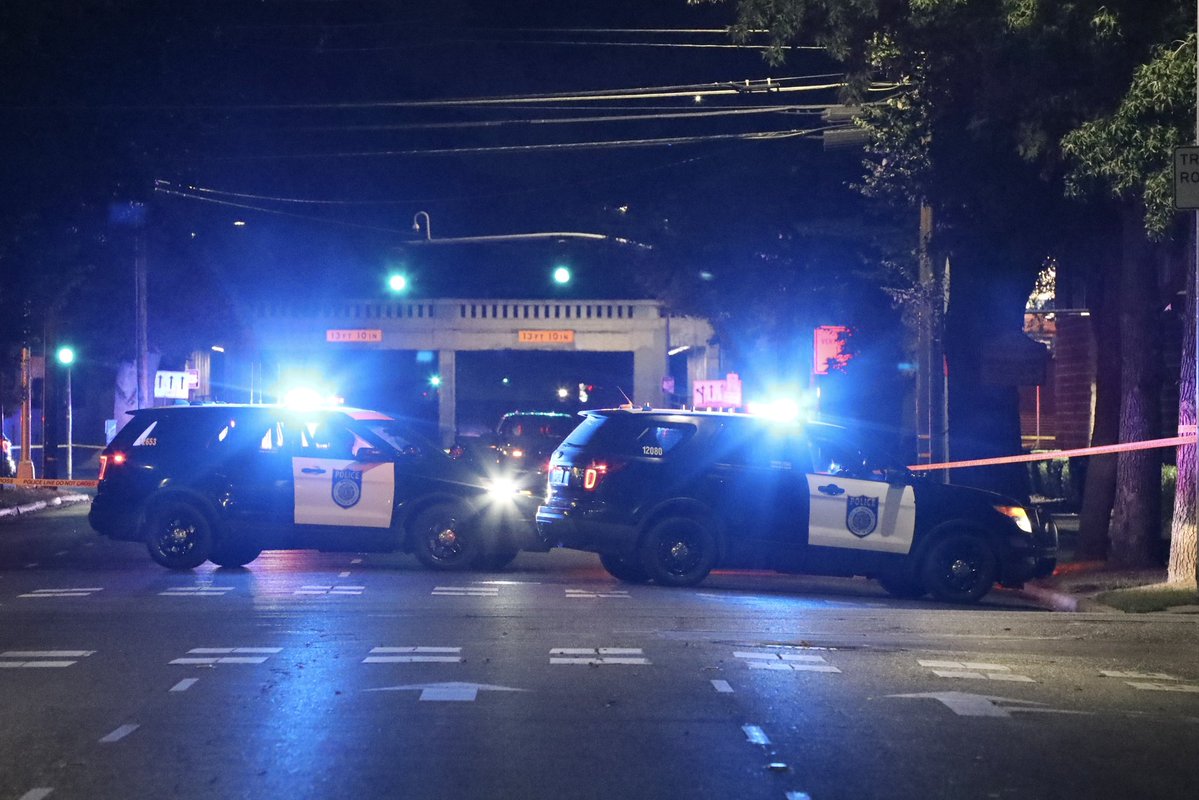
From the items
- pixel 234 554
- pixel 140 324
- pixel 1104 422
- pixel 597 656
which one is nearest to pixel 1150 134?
pixel 1104 422

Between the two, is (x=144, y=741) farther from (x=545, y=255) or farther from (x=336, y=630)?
(x=545, y=255)

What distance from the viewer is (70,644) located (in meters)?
12.4

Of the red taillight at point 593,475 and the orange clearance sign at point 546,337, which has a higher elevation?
the orange clearance sign at point 546,337

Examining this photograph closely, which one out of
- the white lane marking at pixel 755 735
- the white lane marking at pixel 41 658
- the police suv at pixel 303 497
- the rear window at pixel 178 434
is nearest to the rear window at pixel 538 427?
the police suv at pixel 303 497

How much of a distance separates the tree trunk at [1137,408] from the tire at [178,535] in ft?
33.7

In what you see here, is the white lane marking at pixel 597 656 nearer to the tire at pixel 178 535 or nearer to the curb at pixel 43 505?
the tire at pixel 178 535

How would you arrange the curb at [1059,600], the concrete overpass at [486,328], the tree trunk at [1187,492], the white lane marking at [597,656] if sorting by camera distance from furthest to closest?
the concrete overpass at [486,328], the curb at [1059,600], the tree trunk at [1187,492], the white lane marking at [597,656]

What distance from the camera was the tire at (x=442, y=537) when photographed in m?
18.5

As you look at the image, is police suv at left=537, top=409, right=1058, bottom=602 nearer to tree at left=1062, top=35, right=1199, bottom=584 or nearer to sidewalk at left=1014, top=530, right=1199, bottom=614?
sidewalk at left=1014, top=530, right=1199, bottom=614

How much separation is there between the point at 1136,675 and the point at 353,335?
59.5 m

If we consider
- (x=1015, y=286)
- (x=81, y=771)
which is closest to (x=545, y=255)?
(x=1015, y=286)

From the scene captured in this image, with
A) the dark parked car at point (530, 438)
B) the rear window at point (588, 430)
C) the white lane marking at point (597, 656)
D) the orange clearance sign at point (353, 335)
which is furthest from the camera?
the orange clearance sign at point (353, 335)

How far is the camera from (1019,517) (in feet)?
56.1

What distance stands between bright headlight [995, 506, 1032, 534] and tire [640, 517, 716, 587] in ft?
9.64
